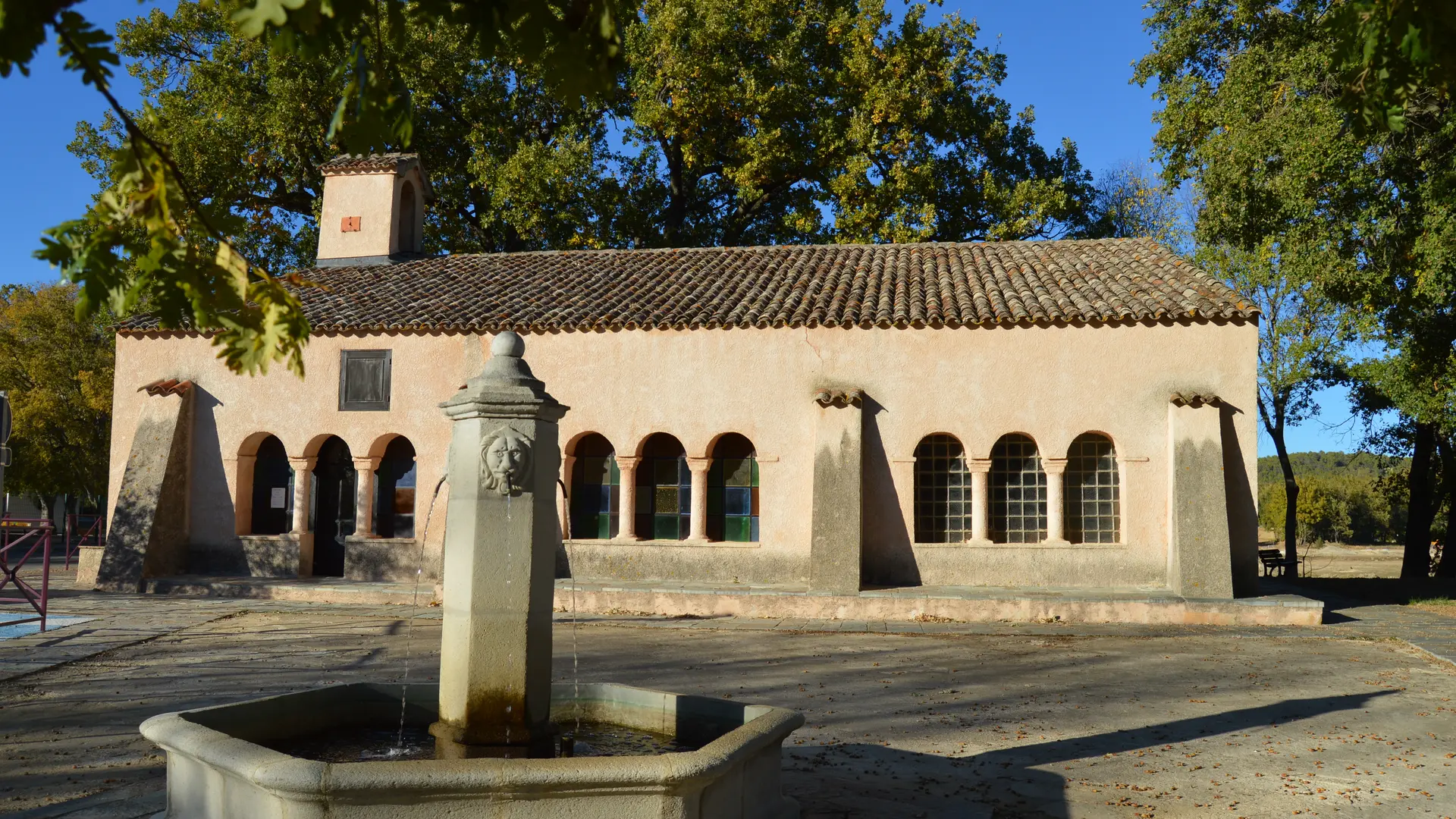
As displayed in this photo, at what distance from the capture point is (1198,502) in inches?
563

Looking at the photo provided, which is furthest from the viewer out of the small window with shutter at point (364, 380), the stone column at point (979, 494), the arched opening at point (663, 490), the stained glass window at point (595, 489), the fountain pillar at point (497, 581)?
the small window with shutter at point (364, 380)

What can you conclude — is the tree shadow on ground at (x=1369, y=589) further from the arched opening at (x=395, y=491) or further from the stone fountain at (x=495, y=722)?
the arched opening at (x=395, y=491)

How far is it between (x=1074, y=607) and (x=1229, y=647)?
7.41 feet

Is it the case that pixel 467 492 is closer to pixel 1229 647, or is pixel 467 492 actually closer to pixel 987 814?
pixel 987 814

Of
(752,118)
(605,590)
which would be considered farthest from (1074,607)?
(752,118)

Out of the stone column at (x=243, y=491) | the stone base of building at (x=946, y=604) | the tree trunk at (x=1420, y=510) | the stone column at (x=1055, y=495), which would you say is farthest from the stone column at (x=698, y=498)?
the tree trunk at (x=1420, y=510)

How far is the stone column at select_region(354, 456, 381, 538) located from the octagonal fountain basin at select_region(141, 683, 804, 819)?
11.7 m

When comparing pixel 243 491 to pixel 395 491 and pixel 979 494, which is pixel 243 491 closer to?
pixel 395 491

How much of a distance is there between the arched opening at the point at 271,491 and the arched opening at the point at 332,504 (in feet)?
1.55

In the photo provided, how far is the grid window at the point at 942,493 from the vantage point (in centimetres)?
1605

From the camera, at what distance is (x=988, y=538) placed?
1581cm

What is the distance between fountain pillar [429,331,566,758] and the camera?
5469 mm

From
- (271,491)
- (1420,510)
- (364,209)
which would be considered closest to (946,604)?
(271,491)

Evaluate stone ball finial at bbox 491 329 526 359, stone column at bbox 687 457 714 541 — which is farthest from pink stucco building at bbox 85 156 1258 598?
stone ball finial at bbox 491 329 526 359
